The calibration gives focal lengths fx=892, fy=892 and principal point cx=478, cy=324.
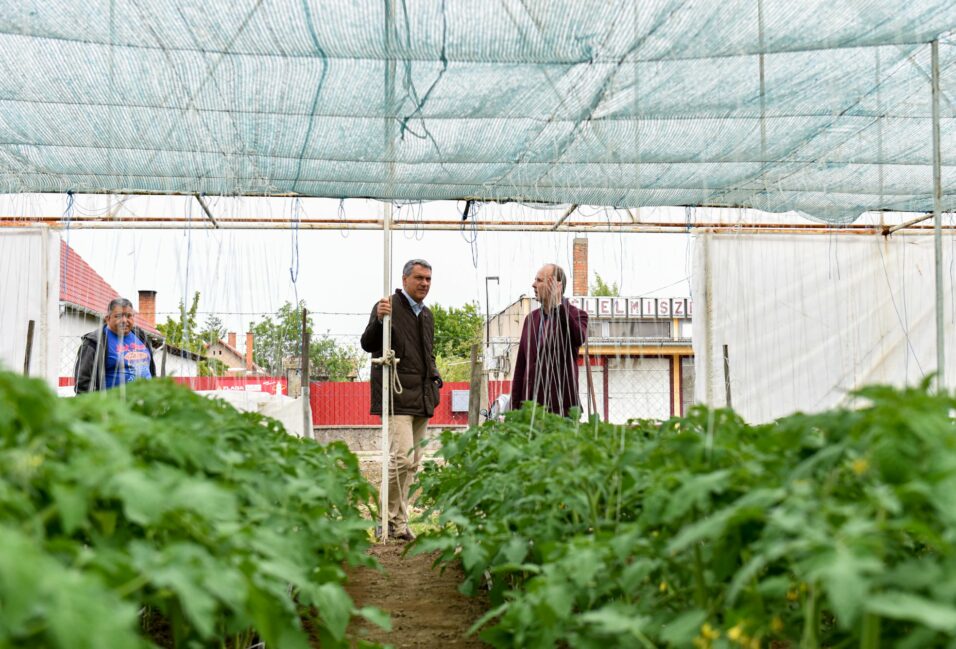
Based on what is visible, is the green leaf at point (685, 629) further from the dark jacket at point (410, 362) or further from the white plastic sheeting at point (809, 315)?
the white plastic sheeting at point (809, 315)

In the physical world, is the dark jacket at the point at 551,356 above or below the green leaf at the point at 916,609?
above

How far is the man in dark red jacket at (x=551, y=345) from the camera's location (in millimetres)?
5371

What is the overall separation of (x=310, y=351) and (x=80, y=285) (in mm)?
3561

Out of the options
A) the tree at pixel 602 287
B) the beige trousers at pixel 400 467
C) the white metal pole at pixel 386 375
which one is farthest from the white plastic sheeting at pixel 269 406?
the tree at pixel 602 287

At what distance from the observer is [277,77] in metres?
4.94

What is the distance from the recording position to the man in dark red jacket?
5371mm

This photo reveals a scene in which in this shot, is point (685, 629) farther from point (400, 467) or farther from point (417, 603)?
point (400, 467)

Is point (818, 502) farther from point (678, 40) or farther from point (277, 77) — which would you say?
point (277, 77)

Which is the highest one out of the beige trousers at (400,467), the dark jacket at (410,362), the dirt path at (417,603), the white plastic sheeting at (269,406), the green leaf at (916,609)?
the dark jacket at (410,362)

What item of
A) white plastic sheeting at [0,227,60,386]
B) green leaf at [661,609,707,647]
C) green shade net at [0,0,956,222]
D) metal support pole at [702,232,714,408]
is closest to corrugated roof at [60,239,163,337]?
white plastic sheeting at [0,227,60,386]

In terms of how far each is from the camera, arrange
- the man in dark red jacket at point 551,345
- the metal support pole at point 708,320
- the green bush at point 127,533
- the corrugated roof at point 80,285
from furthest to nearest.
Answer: the metal support pole at point 708,320 < the corrugated roof at point 80,285 < the man in dark red jacket at point 551,345 < the green bush at point 127,533

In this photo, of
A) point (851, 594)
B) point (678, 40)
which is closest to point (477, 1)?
point (678, 40)

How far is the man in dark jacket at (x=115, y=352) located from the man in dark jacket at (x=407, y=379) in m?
1.49

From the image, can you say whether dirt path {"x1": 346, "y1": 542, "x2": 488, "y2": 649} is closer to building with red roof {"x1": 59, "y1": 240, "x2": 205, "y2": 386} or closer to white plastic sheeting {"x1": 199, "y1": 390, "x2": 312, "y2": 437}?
white plastic sheeting {"x1": 199, "y1": 390, "x2": 312, "y2": 437}
